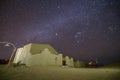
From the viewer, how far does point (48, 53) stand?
43281 mm

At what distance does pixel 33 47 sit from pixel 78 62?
22480 mm

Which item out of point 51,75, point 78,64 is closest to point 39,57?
point 78,64

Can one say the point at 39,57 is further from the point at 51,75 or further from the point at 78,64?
the point at 51,75

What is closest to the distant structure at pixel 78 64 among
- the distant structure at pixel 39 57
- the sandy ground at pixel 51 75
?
the distant structure at pixel 39 57

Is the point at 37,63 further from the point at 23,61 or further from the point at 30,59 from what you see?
the point at 23,61

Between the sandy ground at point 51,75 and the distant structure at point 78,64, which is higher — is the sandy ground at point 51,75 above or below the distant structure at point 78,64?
below

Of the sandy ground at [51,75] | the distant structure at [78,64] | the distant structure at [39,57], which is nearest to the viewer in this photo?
the sandy ground at [51,75]

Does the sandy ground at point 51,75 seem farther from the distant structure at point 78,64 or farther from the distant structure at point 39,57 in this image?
the distant structure at point 78,64

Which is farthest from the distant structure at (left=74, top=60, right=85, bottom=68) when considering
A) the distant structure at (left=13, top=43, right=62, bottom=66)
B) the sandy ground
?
the sandy ground

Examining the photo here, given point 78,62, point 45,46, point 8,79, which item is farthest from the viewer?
point 78,62

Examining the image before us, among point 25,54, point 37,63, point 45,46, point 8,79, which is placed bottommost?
point 8,79

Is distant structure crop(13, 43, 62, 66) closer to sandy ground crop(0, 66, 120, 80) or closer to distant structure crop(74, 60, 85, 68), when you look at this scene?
distant structure crop(74, 60, 85, 68)

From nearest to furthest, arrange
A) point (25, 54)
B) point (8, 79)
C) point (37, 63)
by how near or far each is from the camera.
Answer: point (8, 79)
point (37, 63)
point (25, 54)

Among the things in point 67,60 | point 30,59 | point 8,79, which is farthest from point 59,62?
point 8,79
